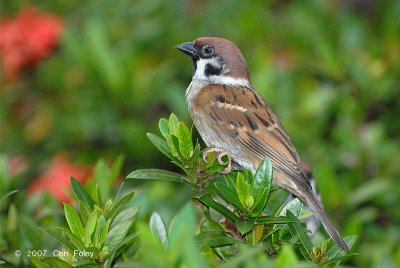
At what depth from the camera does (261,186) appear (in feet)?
8.04

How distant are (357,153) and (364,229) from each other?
16.5 inches

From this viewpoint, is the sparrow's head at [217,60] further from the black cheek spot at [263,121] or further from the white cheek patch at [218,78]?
the black cheek spot at [263,121]

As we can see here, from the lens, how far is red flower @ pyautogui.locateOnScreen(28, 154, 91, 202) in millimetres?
4082

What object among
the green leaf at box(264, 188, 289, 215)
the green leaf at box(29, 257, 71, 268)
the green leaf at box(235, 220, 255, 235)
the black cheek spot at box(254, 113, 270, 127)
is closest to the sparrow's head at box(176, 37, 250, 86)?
the black cheek spot at box(254, 113, 270, 127)

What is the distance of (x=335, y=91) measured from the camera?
15.2ft

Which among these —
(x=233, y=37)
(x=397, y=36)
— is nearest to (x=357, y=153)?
(x=397, y=36)

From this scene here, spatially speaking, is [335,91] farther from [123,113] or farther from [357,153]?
[123,113]

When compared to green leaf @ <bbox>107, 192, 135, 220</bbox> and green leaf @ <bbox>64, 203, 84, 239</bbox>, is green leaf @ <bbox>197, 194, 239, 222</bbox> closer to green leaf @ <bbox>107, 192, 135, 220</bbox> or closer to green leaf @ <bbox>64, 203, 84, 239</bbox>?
green leaf @ <bbox>107, 192, 135, 220</bbox>

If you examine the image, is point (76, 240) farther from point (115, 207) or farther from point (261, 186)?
point (261, 186)

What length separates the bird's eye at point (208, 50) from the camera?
→ 369 cm

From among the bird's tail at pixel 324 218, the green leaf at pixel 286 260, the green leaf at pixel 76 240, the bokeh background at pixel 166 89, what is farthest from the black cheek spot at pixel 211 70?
the green leaf at pixel 286 260

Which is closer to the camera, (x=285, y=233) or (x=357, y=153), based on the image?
(x=285, y=233)

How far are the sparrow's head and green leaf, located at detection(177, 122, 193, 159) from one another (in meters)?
1.13

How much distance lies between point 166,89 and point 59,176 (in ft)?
2.78
